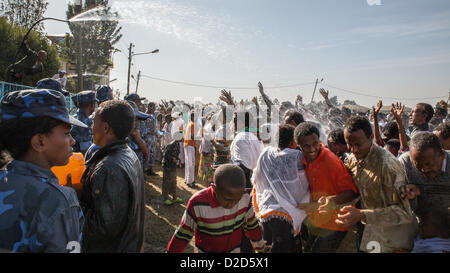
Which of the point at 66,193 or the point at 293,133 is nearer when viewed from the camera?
the point at 66,193

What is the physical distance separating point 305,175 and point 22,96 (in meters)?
2.43

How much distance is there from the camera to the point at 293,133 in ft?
9.27

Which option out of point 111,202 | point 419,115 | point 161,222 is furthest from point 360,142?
point 161,222

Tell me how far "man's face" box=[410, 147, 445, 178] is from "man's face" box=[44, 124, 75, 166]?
8.39 ft

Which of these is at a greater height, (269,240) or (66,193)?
(66,193)

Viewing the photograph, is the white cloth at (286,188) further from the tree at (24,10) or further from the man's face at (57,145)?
the tree at (24,10)

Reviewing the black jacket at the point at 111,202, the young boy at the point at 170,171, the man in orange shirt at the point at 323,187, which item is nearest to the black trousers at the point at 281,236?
the man in orange shirt at the point at 323,187

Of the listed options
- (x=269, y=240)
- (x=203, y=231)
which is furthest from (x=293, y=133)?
(x=203, y=231)

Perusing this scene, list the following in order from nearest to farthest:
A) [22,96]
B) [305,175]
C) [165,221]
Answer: [22,96] < [305,175] < [165,221]

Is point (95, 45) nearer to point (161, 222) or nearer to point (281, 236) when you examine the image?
point (161, 222)

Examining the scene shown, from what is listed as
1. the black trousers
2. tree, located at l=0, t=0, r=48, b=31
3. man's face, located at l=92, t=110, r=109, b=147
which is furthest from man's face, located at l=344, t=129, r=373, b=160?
tree, located at l=0, t=0, r=48, b=31

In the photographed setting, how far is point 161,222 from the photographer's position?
509cm

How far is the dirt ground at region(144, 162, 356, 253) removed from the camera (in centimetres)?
427

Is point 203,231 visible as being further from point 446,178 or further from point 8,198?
point 446,178
